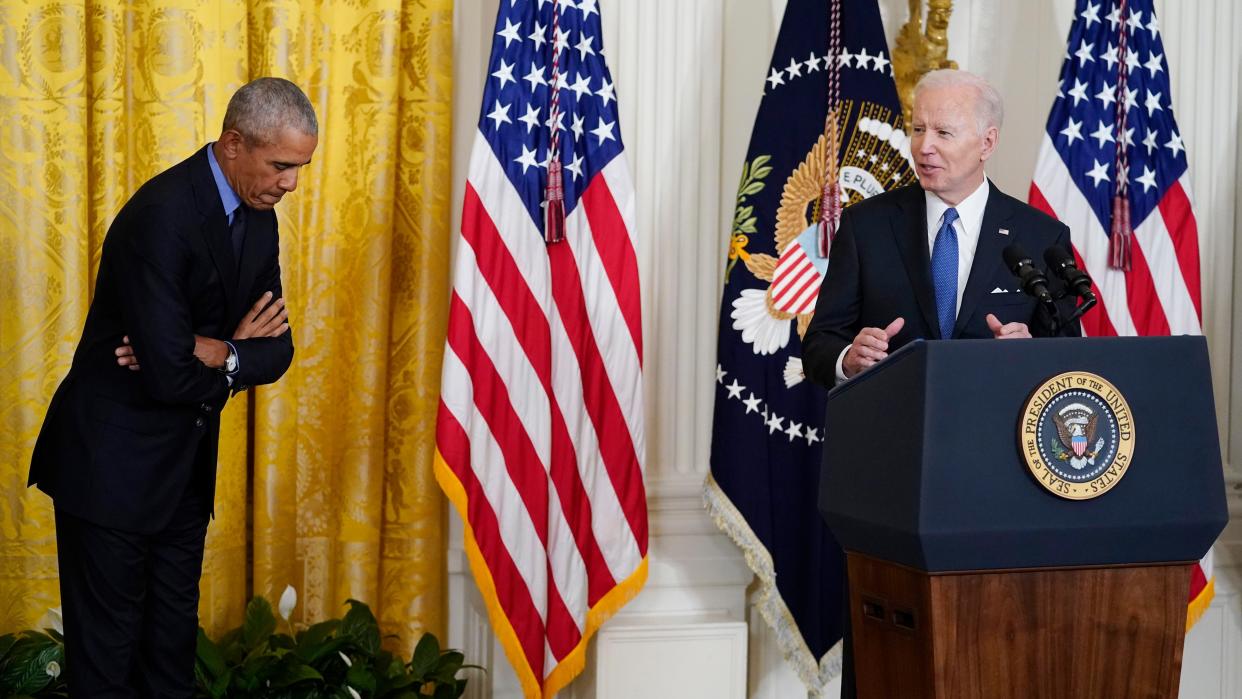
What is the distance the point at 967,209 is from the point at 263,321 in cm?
178

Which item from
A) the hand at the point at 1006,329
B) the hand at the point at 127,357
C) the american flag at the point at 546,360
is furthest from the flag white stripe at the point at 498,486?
the hand at the point at 1006,329

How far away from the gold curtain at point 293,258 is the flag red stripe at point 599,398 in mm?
455

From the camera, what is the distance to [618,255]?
13.9 feet

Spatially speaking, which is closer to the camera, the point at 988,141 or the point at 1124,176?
the point at 988,141

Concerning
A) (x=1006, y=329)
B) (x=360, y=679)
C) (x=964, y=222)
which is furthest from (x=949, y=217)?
(x=360, y=679)

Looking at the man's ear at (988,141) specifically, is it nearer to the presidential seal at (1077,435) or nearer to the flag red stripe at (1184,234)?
the presidential seal at (1077,435)

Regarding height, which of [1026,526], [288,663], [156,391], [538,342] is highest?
[538,342]

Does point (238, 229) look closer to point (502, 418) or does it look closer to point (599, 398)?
point (502, 418)

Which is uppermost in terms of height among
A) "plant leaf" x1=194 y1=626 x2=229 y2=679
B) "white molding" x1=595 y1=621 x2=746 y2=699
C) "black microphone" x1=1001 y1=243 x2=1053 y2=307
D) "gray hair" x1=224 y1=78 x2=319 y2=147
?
"gray hair" x1=224 y1=78 x2=319 y2=147

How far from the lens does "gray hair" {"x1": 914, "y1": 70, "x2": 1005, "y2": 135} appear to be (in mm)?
2984

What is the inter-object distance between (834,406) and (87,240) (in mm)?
2555

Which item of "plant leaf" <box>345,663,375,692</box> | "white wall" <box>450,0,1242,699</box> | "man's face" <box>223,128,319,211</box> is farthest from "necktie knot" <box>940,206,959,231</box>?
"plant leaf" <box>345,663,375,692</box>

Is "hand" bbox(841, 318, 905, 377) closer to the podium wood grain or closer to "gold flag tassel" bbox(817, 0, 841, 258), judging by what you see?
the podium wood grain

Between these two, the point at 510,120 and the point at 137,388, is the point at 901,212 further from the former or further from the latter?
the point at 137,388
